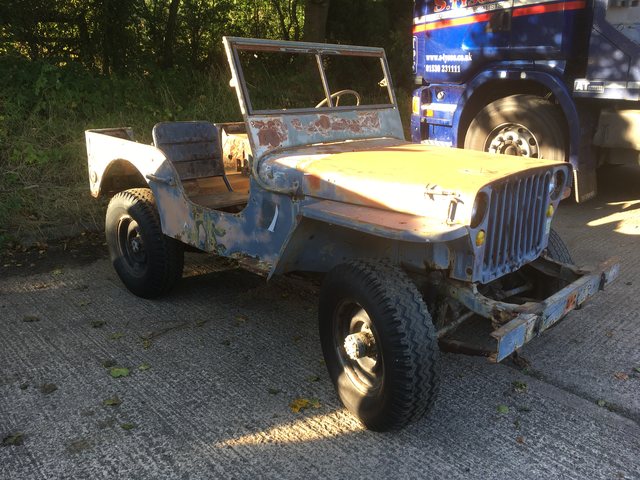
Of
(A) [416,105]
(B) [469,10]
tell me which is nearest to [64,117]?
(A) [416,105]

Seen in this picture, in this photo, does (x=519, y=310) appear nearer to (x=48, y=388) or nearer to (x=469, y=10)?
(x=48, y=388)

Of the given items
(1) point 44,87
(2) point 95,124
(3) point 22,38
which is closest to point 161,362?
(2) point 95,124

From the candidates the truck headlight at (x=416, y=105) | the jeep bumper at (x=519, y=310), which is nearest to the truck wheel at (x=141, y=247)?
the jeep bumper at (x=519, y=310)

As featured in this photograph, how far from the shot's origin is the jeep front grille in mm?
2670

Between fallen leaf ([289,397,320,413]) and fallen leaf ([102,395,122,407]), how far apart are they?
85 cm

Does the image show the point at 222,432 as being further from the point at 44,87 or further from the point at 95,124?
the point at 44,87

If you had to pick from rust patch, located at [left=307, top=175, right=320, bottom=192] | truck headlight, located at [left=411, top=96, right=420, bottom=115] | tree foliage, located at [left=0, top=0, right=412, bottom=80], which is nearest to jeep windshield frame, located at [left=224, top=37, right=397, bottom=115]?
rust patch, located at [left=307, top=175, right=320, bottom=192]

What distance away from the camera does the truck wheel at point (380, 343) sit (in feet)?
7.96

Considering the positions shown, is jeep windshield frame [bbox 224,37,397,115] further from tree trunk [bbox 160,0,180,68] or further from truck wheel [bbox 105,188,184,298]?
tree trunk [bbox 160,0,180,68]

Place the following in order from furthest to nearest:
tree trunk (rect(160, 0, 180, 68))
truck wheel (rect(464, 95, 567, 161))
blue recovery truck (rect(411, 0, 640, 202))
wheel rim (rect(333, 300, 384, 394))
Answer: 1. tree trunk (rect(160, 0, 180, 68))
2. truck wheel (rect(464, 95, 567, 161))
3. blue recovery truck (rect(411, 0, 640, 202))
4. wheel rim (rect(333, 300, 384, 394))

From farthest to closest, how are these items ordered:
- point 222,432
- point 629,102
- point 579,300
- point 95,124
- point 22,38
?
1. point 22,38
2. point 95,124
3. point 629,102
4. point 579,300
5. point 222,432

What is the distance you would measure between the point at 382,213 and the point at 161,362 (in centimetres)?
155

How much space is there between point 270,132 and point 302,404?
1.52 m

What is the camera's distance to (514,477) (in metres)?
2.37
